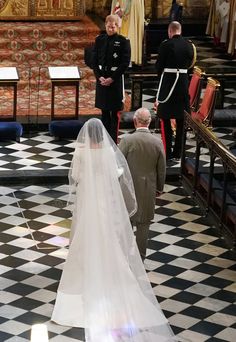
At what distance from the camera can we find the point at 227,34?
73.7 feet

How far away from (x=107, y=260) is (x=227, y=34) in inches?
502

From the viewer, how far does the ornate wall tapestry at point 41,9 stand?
21.8 metres

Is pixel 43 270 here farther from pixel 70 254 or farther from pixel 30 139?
pixel 30 139

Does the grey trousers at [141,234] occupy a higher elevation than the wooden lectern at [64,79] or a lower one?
lower

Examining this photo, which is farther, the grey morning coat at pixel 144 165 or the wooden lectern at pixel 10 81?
the wooden lectern at pixel 10 81

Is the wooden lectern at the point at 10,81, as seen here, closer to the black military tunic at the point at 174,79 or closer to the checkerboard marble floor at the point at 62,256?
the checkerboard marble floor at the point at 62,256

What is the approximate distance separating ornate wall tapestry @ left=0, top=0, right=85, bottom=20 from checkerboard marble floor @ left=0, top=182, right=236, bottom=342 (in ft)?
26.2

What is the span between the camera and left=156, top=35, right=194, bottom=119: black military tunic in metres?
15.1

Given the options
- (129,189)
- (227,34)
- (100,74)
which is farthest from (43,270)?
(227,34)

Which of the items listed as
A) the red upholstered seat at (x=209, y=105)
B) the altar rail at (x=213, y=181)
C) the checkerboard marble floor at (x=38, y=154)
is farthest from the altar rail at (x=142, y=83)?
the altar rail at (x=213, y=181)

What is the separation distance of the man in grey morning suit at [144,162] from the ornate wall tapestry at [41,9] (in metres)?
11.0

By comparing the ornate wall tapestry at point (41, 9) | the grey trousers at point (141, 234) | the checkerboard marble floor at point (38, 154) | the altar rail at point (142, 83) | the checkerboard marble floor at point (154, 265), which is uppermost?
the ornate wall tapestry at point (41, 9)

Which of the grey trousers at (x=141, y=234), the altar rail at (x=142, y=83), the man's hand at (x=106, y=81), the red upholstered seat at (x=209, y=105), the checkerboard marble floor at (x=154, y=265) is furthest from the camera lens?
the altar rail at (x=142, y=83)

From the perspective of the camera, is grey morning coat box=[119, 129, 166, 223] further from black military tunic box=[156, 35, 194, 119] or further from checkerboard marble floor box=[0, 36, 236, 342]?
black military tunic box=[156, 35, 194, 119]
